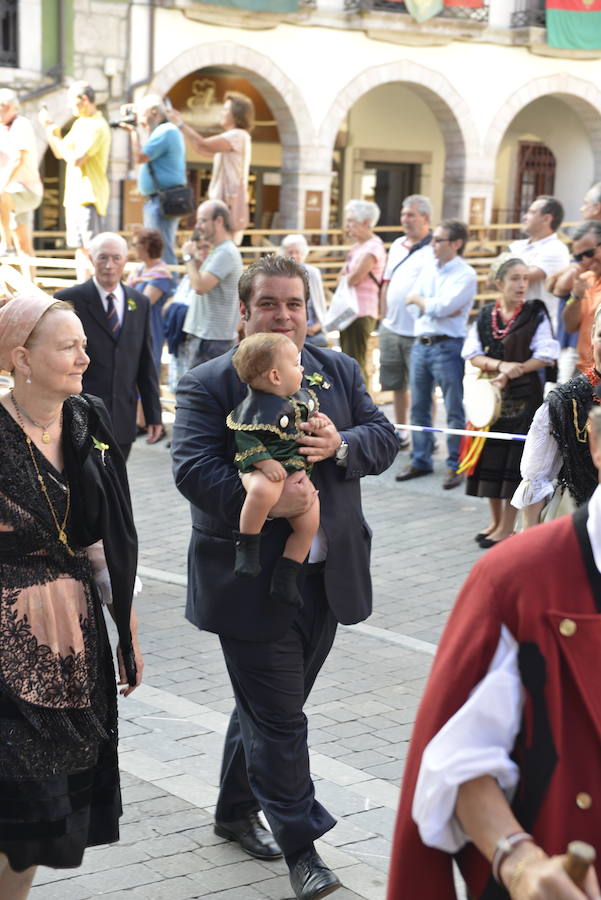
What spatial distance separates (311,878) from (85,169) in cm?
1282

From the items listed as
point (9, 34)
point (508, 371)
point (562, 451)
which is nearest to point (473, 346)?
point (508, 371)

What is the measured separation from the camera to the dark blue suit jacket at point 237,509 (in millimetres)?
4277

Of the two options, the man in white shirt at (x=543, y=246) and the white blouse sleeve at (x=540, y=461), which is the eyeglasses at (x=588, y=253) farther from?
the white blouse sleeve at (x=540, y=461)

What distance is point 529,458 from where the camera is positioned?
514cm

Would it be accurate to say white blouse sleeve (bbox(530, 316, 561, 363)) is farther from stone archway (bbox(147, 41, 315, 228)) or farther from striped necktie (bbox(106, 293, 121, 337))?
stone archway (bbox(147, 41, 315, 228))

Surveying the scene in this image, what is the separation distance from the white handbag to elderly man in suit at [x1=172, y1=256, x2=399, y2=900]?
A: 24.7 feet

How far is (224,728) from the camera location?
19.3 ft

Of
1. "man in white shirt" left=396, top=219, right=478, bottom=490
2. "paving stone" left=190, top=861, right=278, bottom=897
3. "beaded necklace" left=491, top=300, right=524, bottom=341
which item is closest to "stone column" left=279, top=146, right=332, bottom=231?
"man in white shirt" left=396, top=219, right=478, bottom=490

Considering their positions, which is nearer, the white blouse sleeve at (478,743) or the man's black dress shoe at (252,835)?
the white blouse sleeve at (478,743)

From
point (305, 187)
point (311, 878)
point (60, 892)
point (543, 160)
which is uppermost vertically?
point (543, 160)

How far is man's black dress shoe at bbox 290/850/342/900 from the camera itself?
13.9 feet

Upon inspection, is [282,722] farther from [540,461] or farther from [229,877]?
[540,461]

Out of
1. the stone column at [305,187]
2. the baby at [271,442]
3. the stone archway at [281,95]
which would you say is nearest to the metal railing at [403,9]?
the stone archway at [281,95]

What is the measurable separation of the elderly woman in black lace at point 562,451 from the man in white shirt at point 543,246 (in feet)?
16.6
